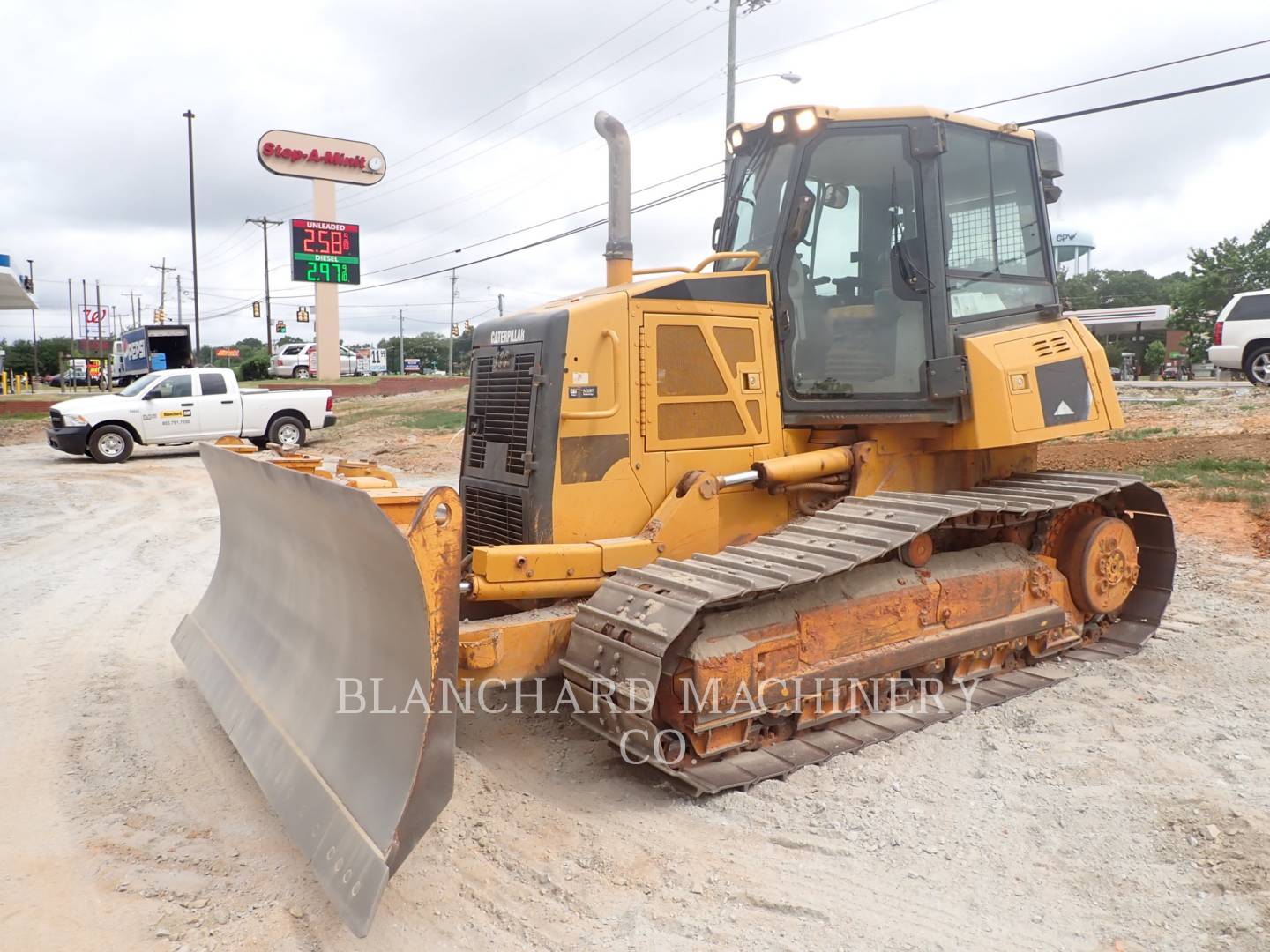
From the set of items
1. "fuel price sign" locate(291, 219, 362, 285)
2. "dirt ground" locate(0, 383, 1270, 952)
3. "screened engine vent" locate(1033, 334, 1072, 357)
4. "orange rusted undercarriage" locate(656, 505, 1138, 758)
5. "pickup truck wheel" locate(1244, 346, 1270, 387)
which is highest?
"fuel price sign" locate(291, 219, 362, 285)

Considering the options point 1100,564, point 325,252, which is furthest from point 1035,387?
point 325,252

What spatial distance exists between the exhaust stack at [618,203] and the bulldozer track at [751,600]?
173 cm

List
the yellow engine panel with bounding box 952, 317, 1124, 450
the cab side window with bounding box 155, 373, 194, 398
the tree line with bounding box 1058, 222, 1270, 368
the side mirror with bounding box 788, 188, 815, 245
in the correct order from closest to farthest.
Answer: the side mirror with bounding box 788, 188, 815, 245, the yellow engine panel with bounding box 952, 317, 1124, 450, the cab side window with bounding box 155, 373, 194, 398, the tree line with bounding box 1058, 222, 1270, 368

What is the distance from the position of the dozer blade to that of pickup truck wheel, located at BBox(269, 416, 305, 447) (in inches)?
585

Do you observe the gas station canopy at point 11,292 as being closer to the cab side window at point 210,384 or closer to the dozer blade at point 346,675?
the cab side window at point 210,384

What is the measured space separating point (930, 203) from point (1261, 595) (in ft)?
13.3

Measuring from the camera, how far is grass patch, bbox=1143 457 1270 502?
375 inches

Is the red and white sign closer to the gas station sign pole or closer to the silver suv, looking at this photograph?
the gas station sign pole

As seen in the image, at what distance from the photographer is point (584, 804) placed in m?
3.83

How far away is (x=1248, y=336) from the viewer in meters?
16.9

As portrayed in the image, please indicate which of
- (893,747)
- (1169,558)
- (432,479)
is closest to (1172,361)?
(432,479)

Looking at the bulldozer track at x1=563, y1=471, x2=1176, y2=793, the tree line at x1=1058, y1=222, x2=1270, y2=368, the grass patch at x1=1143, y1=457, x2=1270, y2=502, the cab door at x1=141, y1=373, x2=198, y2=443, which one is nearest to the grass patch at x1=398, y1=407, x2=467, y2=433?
the cab door at x1=141, y1=373, x2=198, y2=443

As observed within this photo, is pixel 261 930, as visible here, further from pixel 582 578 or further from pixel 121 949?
pixel 582 578

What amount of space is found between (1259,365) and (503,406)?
56.8ft
